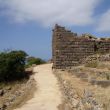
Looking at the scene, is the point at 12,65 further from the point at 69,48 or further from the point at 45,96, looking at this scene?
the point at 45,96

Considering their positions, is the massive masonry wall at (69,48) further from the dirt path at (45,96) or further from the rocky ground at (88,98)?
the rocky ground at (88,98)

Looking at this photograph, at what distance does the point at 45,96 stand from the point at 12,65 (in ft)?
38.5

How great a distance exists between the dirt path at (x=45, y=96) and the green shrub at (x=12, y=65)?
4179 millimetres

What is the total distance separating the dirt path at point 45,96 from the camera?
721 inches

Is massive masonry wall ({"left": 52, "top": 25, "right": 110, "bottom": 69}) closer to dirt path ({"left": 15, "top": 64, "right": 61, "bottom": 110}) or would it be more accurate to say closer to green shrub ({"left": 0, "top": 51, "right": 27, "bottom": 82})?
green shrub ({"left": 0, "top": 51, "right": 27, "bottom": 82})

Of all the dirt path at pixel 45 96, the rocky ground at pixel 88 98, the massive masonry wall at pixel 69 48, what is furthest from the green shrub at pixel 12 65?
the rocky ground at pixel 88 98

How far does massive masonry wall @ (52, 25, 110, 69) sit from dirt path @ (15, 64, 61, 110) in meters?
4.18

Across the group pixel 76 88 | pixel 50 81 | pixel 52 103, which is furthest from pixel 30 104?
pixel 50 81

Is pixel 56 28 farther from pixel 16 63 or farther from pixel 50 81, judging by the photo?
pixel 50 81

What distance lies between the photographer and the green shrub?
3166cm

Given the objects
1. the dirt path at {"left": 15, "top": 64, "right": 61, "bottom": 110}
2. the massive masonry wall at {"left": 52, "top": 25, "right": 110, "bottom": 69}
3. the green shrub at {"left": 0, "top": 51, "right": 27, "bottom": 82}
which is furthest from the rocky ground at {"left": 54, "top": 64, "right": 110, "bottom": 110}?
the green shrub at {"left": 0, "top": 51, "right": 27, "bottom": 82}

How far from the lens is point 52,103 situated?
61.8 ft

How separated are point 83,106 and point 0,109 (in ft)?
29.2

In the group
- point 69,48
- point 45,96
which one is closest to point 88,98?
point 45,96
